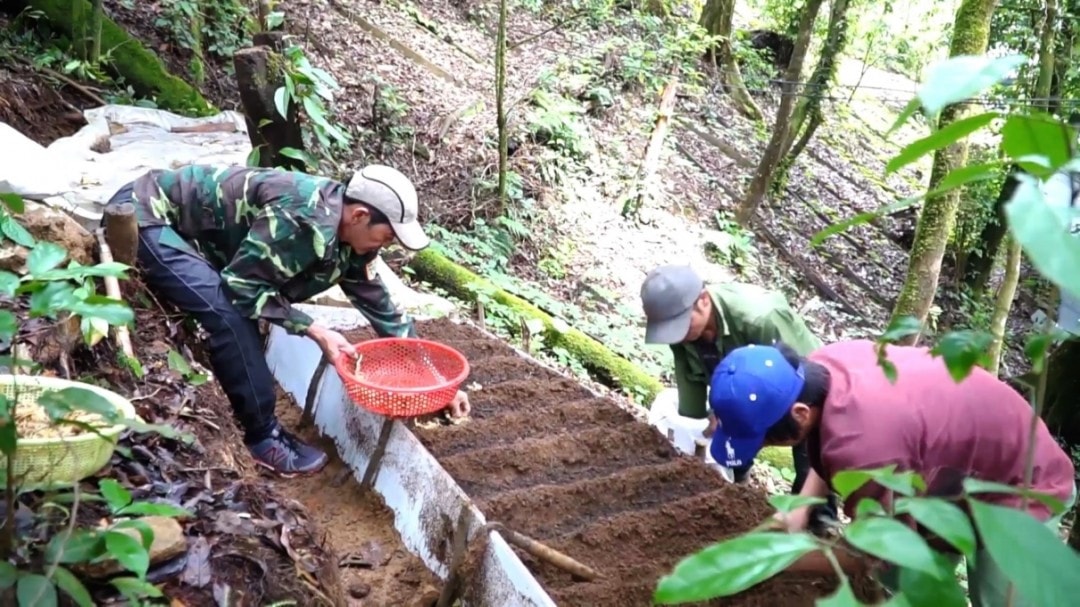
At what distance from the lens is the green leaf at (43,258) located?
1.48 m

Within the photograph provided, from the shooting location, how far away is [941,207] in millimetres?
6535

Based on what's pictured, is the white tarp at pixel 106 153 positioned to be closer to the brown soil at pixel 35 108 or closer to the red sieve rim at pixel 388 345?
the brown soil at pixel 35 108

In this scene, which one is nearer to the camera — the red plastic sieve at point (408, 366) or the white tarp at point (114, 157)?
the red plastic sieve at point (408, 366)

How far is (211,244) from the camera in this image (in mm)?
3615

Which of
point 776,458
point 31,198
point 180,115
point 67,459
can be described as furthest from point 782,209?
point 67,459

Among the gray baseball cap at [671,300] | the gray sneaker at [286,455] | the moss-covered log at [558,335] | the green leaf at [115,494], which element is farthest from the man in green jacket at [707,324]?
the green leaf at [115,494]

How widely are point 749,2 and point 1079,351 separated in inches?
474

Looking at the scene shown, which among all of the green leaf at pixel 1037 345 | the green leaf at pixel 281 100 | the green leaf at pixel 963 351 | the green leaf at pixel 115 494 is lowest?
the green leaf at pixel 115 494

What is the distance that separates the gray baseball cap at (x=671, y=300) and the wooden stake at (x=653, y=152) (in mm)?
5781

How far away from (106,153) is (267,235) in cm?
216

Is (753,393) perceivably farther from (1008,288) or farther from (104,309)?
(1008,288)

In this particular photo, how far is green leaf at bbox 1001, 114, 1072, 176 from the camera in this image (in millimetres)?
642

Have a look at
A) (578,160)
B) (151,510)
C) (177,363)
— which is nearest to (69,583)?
(151,510)

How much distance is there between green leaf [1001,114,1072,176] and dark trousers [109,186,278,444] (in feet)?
10.2
